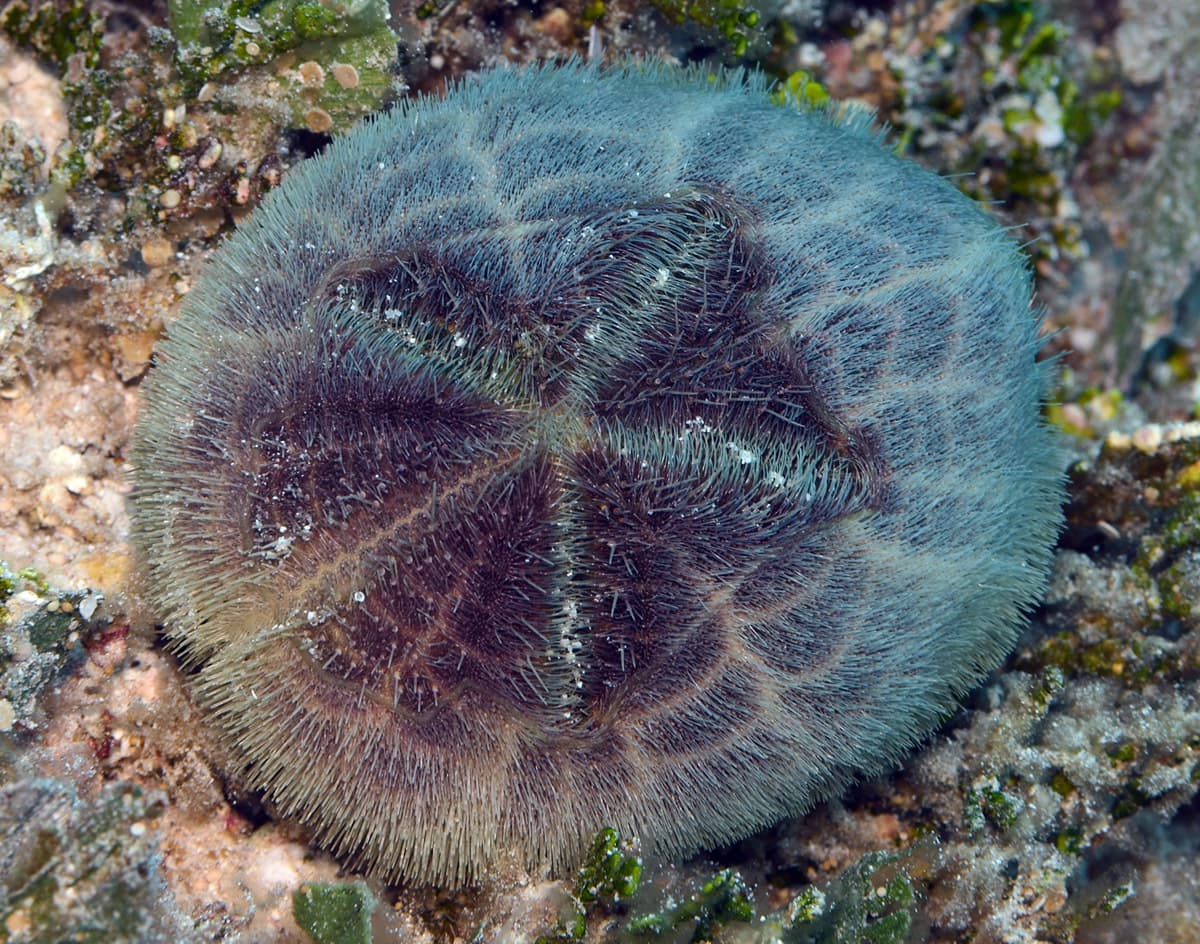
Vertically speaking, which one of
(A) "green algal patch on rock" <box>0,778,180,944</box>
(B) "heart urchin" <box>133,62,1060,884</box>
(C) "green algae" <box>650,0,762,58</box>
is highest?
(C) "green algae" <box>650,0,762,58</box>

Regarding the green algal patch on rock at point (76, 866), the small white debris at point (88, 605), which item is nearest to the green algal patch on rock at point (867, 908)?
the green algal patch on rock at point (76, 866)

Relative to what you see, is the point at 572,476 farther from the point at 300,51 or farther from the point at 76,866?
the point at 300,51

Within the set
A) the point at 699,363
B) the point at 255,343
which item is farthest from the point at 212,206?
the point at 699,363

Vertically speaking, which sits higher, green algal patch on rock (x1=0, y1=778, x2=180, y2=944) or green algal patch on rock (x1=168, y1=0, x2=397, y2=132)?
green algal patch on rock (x1=168, y1=0, x2=397, y2=132)

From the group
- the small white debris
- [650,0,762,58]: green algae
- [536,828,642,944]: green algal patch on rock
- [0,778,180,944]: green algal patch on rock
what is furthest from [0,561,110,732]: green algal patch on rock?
Answer: [650,0,762,58]: green algae

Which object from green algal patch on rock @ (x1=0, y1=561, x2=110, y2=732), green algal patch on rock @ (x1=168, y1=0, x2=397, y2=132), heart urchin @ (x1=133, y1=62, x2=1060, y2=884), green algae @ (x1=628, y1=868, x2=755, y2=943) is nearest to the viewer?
heart urchin @ (x1=133, y1=62, x2=1060, y2=884)

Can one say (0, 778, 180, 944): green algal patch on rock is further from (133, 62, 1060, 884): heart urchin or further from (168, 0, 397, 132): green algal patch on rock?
(168, 0, 397, 132): green algal patch on rock

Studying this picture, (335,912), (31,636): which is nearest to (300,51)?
(31,636)
